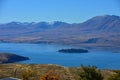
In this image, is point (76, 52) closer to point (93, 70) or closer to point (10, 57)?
point (10, 57)

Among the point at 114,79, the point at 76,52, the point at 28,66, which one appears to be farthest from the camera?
the point at 76,52

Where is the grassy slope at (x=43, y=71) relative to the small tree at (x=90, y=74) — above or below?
below

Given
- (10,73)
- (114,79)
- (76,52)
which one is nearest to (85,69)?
(114,79)

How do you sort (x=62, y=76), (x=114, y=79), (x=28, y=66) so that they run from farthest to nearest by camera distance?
(x=28, y=66) < (x=62, y=76) < (x=114, y=79)

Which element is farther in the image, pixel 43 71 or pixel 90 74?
pixel 43 71

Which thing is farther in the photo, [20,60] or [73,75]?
[20,60]

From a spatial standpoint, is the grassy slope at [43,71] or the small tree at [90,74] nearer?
the small tree at [90,74]

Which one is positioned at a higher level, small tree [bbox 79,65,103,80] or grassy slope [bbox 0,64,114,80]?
small tree [bbox 79,65,103,80]

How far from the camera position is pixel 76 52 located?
19838cm

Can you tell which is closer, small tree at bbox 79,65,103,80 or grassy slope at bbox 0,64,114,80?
small tree at bbox 79,65,103,80

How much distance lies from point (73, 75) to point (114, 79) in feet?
53.1

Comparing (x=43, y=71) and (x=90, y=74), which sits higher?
(x=90, y=74)

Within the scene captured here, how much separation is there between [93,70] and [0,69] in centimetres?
2129

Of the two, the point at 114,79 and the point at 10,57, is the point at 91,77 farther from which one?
the point at 10,57
